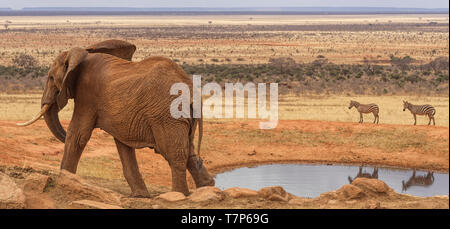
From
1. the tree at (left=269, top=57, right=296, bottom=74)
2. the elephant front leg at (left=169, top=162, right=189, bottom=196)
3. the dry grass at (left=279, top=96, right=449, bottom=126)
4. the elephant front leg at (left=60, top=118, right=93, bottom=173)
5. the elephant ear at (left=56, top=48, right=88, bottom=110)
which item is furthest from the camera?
the tree at (left=269, top=57, right=296, bottom=74)

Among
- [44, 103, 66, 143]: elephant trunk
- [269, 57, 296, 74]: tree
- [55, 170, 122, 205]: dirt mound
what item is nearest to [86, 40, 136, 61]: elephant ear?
[44, 103, 66, 143]: elephant trunk

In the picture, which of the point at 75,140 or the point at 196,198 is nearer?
the point at 196,198

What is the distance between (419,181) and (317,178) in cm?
278

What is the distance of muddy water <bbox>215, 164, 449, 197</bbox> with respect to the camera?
631 inches

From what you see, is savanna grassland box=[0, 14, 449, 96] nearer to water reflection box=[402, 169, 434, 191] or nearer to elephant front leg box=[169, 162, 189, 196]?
water reflection box=[402, 169, 434, 191]

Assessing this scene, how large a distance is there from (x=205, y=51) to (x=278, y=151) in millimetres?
53389

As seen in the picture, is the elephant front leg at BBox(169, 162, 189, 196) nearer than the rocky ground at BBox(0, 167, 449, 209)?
No

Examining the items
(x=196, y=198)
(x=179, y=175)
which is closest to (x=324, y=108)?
(x=179, y=175)

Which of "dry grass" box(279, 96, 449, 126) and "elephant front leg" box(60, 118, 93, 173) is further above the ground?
"elephant front leg" box(60, 118, 93, 173)

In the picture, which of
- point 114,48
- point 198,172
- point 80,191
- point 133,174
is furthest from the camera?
point 114,48

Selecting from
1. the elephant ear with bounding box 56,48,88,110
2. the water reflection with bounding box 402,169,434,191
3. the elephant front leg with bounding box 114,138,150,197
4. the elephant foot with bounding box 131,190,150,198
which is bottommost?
the water reflection with bounding box 402,169,434,191

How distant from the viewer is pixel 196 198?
29.5 feet

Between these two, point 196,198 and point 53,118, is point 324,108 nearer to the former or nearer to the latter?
point 53,118

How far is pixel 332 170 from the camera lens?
727 inches
